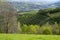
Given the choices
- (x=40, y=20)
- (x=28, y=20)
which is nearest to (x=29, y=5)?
(x=28, y=20)

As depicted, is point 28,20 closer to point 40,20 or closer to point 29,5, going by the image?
point 40,20

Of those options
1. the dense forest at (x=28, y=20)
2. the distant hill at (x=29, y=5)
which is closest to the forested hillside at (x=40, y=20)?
the dense forest at (x=28, y=20)

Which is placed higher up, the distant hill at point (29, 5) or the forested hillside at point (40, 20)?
the distant hill at point (29, 5)

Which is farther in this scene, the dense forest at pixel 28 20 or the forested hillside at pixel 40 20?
the forested hillside at pixel 40 20

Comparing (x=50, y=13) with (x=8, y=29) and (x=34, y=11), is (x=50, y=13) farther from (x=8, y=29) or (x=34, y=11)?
(x=8, y=29)

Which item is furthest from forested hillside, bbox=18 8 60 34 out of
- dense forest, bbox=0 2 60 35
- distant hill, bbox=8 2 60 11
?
distant hill, bbox=8 2 60 11

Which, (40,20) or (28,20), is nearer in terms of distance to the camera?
(28,20)

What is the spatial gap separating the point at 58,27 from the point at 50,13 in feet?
3.32

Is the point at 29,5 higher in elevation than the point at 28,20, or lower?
higher

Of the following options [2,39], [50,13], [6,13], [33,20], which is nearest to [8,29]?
[6,13]

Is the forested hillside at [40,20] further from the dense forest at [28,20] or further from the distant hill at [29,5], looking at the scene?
the distant hill at [29,5]

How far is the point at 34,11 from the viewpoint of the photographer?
8523 millimetres

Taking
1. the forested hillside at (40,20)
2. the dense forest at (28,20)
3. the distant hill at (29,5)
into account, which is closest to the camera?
the dense forest at (28,20)

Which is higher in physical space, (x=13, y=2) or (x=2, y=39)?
(x=13, y=2)
